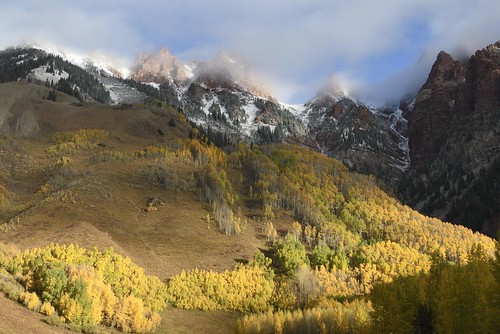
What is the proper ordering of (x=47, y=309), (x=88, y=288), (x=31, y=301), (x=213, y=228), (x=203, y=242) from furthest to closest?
(x=213, y=228), (x=203, y=242), (x=88, y=288), (x=47, y=309), (x=31, y=301)

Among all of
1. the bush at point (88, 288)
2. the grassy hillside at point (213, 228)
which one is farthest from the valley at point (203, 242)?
the grassy hillside at point (213, 228)

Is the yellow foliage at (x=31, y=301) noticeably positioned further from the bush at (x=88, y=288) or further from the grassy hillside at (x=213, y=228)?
the grassy hillside at (x=213, y=228)

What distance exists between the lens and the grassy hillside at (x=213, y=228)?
61406 mm

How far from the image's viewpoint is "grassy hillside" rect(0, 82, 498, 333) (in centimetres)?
6141

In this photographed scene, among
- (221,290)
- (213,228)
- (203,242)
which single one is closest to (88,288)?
(221,290)

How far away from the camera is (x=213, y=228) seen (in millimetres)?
93375

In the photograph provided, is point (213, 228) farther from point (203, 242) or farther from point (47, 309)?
point (47, 309)

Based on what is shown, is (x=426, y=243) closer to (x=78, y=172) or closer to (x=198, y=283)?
(x=198, y=283)

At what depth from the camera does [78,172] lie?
345ft

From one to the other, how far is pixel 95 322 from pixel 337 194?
4000 inches

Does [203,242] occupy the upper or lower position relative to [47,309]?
upper

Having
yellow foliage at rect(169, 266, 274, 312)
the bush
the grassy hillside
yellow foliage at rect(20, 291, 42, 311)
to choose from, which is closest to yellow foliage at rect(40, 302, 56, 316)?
the bush

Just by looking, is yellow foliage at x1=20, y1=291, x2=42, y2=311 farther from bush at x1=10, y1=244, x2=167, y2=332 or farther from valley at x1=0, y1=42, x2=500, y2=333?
valley at x1=0, y1=42, x2=500, y2=333

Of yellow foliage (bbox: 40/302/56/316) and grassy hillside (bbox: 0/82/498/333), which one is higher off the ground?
grassy hillside (bbox: 0/82/498/333)
